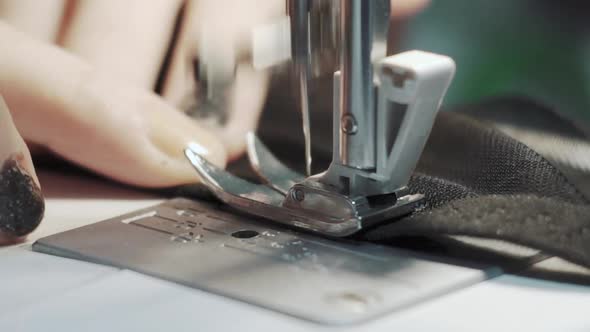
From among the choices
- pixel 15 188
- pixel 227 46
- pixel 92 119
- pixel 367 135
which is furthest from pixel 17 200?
pixel 227 46

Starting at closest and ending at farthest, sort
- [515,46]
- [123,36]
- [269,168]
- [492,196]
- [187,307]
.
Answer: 1. [187,307]
2. [492,196]
3. [269,168]
4. [123,36]
5. [515,46]

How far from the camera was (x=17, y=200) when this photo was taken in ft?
2.25

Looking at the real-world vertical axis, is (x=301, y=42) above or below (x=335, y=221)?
above

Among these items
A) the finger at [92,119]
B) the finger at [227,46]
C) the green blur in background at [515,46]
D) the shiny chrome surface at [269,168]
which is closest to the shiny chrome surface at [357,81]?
the shiny chrome surface at [269,168]

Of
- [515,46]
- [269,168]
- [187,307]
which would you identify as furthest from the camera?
[515,46]

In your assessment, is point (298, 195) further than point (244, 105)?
No

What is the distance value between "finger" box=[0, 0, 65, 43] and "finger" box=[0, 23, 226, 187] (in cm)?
7

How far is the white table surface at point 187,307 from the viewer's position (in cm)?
54

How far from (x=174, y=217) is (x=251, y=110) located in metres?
0.26

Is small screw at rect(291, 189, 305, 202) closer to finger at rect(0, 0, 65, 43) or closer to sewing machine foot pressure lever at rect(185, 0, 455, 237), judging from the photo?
sewing machine foot pressure lever at rect(185, 0, 455, 237)

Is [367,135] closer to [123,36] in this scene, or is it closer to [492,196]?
[492,196]

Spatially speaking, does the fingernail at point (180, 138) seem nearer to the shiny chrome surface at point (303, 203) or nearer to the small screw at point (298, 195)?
the shiny chrome surface at point (303, 203)

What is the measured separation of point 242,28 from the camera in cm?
101

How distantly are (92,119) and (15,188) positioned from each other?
152 millimetres
